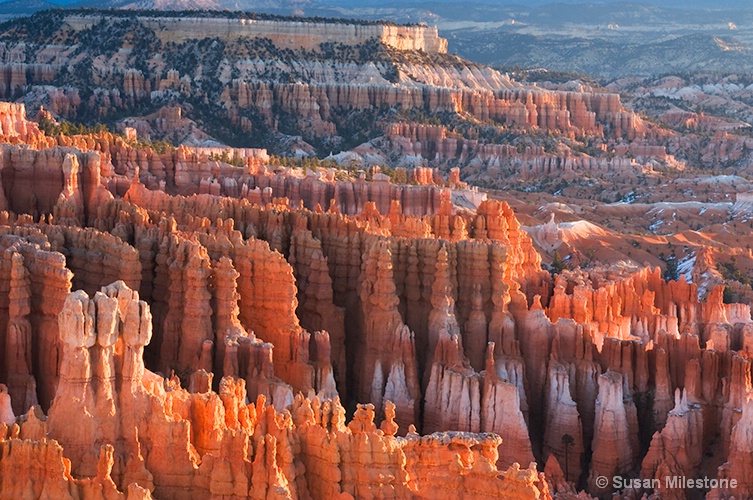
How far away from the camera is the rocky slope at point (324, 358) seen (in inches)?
871

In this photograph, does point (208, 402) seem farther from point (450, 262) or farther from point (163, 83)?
point (163, 83)

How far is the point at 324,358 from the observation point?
34.2 metres

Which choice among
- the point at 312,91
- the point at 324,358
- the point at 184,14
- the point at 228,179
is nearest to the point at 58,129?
the point at 228,179

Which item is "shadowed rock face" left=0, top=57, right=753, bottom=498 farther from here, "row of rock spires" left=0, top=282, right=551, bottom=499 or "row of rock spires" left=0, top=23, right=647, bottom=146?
"row of rock spires" left=0, top=23, right=647, bottom=146

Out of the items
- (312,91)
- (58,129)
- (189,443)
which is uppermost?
(189,443)

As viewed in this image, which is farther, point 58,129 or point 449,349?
point 58,129

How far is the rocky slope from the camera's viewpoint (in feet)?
72.6

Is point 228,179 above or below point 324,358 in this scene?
below

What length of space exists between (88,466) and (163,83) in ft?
335

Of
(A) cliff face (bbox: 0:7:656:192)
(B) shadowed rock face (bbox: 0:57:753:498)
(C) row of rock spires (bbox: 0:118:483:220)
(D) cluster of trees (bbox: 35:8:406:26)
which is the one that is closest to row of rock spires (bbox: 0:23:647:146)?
(A) cliff face (bbox: 0:7:656:192)

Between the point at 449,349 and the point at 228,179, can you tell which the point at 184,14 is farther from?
the point at 449,349

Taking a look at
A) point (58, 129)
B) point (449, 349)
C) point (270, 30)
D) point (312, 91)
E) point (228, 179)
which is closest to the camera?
point (449, 349)

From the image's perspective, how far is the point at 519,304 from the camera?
3828 centimetres

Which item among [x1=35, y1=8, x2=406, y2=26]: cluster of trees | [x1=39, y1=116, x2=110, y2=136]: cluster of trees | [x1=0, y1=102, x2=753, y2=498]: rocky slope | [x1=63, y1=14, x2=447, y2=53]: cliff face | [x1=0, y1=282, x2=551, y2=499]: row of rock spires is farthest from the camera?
[x1=35, y1=8, x2=406, y2=26]: cluster of trees
